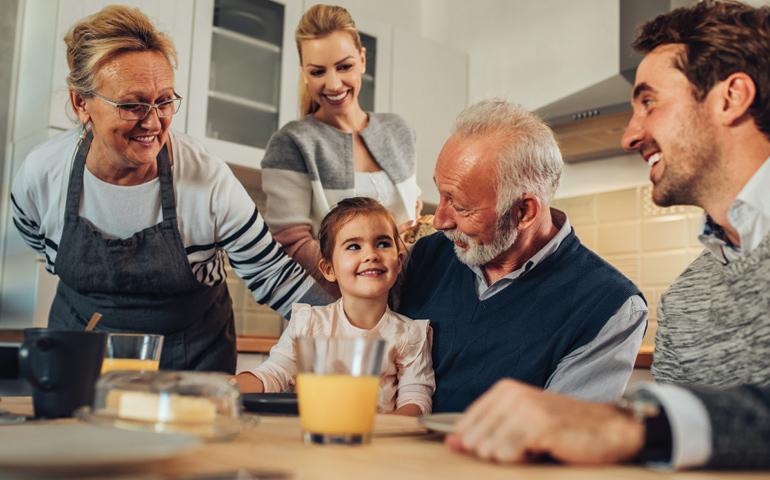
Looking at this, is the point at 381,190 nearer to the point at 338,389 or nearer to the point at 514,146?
the point at 514,146

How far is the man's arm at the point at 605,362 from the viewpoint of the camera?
145 cm

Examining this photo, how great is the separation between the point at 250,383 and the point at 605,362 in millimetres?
651

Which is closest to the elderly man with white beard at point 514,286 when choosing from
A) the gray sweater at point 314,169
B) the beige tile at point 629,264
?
the gray sweater at point 314,169

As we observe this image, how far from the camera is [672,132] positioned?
128 centimetres

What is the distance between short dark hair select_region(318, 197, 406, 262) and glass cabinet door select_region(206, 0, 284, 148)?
154 centimetres

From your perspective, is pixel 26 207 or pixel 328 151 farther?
pixel 328 151

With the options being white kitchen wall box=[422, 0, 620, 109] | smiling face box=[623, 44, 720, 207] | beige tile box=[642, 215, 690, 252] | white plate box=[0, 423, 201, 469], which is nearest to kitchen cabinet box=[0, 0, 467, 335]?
white kitchen wall box=[422, 0, 620, 109]

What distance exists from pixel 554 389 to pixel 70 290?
1.18 m

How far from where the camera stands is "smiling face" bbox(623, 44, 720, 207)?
4.14 ft

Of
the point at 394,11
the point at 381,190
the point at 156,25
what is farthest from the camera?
the point at 394,11

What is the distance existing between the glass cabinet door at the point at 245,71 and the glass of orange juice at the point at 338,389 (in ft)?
8.57

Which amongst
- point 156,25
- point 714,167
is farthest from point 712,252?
point 156,25

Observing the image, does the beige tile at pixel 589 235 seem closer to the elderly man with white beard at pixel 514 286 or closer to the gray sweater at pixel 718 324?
the elderly man with white beard at pixel 514 286

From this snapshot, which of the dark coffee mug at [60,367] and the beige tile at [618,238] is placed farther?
the beige tile at [618,238]
